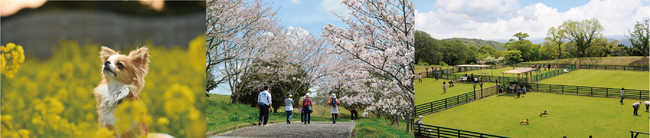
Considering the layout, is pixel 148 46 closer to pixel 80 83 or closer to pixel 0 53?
pixel 80 83

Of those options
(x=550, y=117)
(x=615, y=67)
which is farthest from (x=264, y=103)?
(x=615, y=67)

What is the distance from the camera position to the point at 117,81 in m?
2.53

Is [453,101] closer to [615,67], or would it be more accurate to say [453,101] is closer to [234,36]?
[615,67]

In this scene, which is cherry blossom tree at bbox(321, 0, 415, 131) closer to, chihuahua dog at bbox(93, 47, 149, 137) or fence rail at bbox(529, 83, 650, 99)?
fence rail at bbox(529, 83, 650, 99)

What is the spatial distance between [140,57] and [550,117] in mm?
3349

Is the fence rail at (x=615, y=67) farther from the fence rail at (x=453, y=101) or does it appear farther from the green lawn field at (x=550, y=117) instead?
the fence rail at (x=453, y=101)

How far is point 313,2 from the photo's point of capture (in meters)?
3.87

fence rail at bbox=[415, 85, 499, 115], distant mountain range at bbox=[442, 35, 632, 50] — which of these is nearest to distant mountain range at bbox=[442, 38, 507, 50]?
distant mountain range at bbox=[442, 35, 632, 50]

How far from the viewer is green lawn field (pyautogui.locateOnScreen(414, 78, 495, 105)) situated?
341 centimetres

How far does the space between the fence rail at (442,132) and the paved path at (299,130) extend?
2.48 ft

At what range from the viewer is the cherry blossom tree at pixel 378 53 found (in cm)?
376

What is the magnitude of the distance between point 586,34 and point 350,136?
2140mm

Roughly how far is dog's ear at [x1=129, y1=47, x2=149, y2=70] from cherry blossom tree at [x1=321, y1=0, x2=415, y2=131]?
176 cm

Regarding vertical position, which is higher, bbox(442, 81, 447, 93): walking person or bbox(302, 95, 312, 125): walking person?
bbox(442, 81, 447, 93): walking person
